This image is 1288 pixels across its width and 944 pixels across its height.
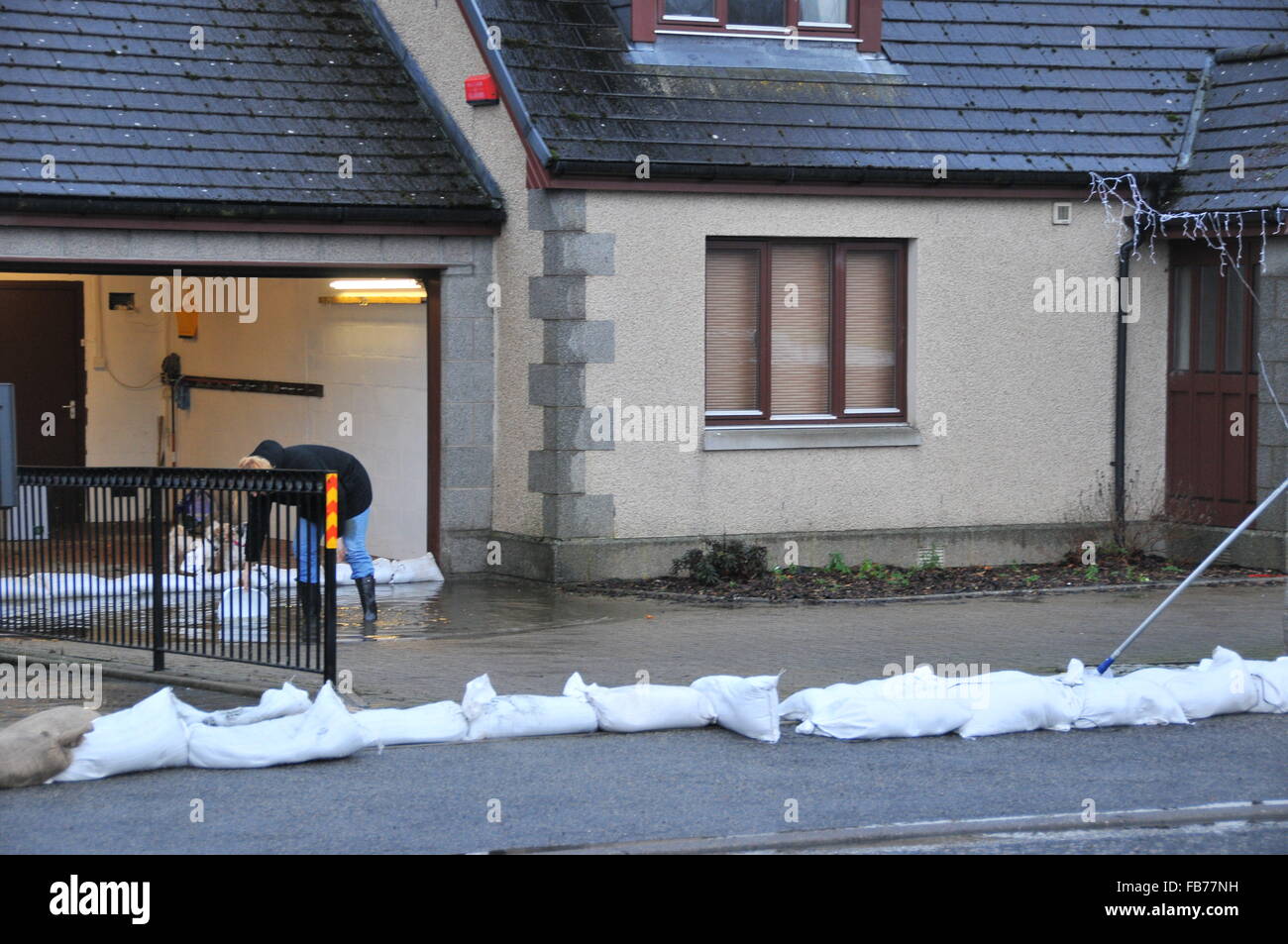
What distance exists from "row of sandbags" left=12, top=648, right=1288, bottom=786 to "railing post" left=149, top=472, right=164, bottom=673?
4.89 feet

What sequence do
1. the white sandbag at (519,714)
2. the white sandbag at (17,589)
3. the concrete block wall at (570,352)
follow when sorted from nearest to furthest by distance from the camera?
the white sandbag at (519,714), the white sandbag at (17,589), the concrete block wall at (570,352)

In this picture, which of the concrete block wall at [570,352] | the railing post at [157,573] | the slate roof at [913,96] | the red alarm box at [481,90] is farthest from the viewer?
Answer: the red alarm box at [481,90]

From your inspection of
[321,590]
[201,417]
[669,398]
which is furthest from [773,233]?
[201,417]

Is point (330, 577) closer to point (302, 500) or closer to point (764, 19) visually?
point (302, 500)

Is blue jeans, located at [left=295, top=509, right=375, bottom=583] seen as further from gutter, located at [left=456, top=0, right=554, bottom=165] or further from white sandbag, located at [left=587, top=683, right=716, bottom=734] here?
gutter, located at [left=456, top=0, right=554, bottom=165]

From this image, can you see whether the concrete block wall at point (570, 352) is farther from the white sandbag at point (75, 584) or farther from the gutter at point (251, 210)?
the white sandbag at point (75, 584)

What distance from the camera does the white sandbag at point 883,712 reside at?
9539 millimetres

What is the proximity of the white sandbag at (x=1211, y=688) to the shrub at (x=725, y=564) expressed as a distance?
4991mm

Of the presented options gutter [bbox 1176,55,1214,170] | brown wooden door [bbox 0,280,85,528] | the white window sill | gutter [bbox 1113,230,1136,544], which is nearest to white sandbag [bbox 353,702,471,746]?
the white window sill

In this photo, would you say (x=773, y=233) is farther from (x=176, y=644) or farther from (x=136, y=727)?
(x=136, y=727)

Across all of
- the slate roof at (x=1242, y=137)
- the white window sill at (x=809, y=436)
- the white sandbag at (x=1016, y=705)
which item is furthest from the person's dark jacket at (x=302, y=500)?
the slate roof at (x=1242, y=137)

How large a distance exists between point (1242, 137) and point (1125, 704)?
A: 825 centimetres

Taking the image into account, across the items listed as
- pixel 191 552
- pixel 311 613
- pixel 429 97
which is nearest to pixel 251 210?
pixel 429 97

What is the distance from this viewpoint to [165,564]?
11797 mm
